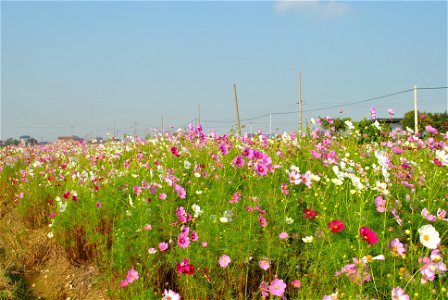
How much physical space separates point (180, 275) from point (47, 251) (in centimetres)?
187

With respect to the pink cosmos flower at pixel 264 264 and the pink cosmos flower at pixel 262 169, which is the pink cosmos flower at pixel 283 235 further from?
the pink cosmos flower at pixel 262 169

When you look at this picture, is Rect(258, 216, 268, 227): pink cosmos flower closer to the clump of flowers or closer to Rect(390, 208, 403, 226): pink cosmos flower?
Rect(390, 208, 403, 226): pink cosmos flower

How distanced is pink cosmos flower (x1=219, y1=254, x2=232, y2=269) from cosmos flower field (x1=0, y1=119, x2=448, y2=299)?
0.03m

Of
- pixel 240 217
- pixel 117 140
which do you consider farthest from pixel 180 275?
pixel 117 140

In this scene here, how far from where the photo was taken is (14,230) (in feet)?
15.0

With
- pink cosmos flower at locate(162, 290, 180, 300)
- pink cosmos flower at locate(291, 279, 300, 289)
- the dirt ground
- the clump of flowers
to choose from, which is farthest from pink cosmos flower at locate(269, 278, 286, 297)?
the dirt ground

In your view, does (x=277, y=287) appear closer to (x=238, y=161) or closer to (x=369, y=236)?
(x=369, y=236)

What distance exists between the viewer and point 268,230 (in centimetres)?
258

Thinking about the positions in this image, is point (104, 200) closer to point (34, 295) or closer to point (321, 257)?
point (34, 295)

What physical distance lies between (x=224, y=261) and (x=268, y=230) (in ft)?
1.23

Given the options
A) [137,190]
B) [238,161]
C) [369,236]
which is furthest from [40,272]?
[369,236]

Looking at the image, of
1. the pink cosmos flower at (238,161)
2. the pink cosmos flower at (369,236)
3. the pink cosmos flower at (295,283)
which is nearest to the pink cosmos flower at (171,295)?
the pink cosmos flower at (295,283)

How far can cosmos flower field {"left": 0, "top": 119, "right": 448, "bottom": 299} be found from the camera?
2188 mm

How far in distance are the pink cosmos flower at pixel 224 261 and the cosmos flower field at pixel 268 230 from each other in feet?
0.09
